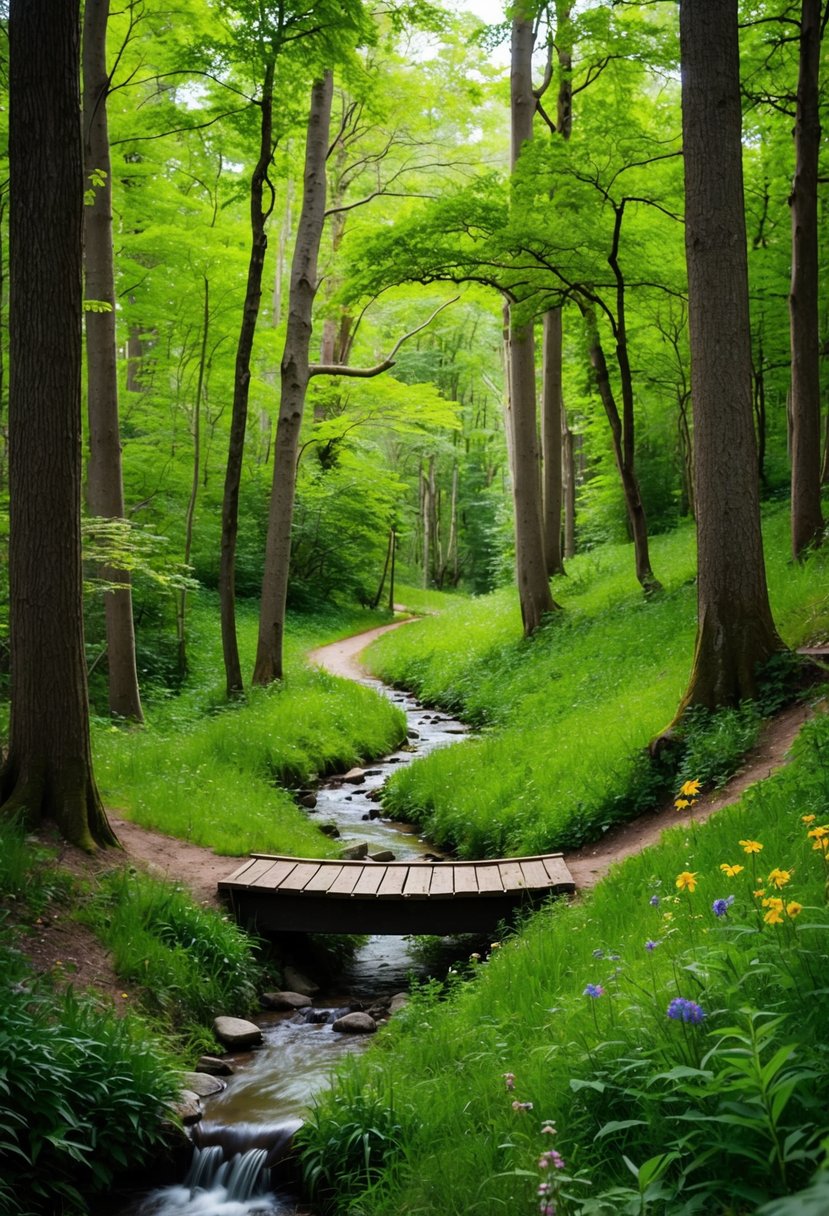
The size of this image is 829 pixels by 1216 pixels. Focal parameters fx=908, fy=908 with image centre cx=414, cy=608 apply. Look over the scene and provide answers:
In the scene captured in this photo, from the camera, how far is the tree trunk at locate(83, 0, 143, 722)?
11398mm

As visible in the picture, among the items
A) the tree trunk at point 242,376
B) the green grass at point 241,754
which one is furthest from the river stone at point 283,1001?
the tree trunk at point 242,376

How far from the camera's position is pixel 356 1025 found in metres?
5.96

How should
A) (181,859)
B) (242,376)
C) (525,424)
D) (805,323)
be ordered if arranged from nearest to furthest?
(181,859)
(805,323)
(242,376)
(525,424)

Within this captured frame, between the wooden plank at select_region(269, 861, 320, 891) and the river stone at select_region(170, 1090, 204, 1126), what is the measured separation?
199 cm

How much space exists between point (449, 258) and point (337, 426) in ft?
35.5

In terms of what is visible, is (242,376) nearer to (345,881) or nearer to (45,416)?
(45,416)

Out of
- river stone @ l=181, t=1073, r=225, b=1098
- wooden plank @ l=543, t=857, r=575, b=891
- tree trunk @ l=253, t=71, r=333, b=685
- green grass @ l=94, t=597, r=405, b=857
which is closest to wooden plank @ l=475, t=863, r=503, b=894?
wooden plank @ l=543, t=857, r=575, b=891

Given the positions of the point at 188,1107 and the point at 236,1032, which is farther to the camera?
the point at 236,1032

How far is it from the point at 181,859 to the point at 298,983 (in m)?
1.58

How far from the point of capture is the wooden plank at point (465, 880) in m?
6.66

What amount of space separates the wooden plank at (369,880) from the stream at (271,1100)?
76cm

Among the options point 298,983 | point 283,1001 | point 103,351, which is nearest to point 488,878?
point 298,983

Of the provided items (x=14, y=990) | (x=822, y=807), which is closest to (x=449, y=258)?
(x=822, y=807)

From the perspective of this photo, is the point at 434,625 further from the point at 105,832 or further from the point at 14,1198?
the point at 14,1198
